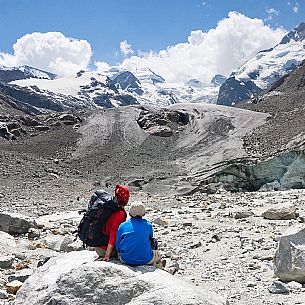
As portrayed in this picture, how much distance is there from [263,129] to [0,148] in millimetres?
29465

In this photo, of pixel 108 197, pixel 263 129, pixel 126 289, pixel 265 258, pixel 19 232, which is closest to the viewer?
pixel 126 289

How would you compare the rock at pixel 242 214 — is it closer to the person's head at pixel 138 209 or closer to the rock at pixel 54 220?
the rock at pixel 54 220

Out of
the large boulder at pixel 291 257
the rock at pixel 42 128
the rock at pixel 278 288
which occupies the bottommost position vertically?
the rock at pixel 278 288

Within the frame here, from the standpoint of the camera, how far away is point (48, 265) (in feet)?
23.8

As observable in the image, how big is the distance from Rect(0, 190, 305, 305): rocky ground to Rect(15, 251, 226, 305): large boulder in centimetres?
165

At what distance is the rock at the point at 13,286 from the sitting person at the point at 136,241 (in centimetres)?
255

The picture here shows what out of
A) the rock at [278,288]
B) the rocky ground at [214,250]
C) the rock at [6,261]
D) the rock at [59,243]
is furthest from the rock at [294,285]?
the rock at [59,243]

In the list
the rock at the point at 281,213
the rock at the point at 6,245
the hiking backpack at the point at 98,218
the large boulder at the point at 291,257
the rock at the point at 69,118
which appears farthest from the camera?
the rock at the point at 69,118

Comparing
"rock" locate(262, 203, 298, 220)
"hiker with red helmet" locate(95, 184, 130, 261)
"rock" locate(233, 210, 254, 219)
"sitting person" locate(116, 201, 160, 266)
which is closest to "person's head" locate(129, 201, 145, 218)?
"sitting person" locate(116, 201, 160, 266)

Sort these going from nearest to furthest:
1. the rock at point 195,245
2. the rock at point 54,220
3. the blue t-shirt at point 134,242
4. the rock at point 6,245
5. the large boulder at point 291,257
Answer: the blue t-shirt at point 134,242 < the large boulder at point 291,257 < the rock at point 6,245 < the rock at point 195,245 < the rock at point 54,220

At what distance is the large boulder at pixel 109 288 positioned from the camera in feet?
20.0

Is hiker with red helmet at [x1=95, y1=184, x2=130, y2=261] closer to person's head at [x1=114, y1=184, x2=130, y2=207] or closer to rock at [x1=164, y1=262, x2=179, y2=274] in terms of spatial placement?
person's head at [x1=114, y1=184, x2=130, y2=207]

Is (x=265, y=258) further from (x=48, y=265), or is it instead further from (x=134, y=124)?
(x=134, y=124)

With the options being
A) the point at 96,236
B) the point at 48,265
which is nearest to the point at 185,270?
the point at 96,236
